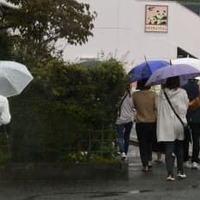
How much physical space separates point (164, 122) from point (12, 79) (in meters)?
2.46

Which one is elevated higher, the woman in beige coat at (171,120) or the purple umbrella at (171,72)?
the purple umbrella at (171,72)

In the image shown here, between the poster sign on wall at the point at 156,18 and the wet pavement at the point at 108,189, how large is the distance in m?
21.0

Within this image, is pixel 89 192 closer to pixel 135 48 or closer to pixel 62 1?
pixel 62 1

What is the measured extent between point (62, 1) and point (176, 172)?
5827 millimetres

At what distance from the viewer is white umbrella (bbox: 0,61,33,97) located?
887cm

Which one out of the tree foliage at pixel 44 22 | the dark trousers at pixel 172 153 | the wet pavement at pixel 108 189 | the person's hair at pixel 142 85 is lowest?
the wet pavement at pixel 108 189

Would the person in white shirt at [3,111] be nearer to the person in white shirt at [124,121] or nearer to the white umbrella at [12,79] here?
the white umbrella at [12,79]

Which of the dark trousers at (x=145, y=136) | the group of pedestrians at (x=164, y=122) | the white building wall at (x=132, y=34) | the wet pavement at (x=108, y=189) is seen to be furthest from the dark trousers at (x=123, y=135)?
the white building wall at (x=132, y=34)

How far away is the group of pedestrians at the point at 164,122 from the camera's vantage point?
966 centimetres

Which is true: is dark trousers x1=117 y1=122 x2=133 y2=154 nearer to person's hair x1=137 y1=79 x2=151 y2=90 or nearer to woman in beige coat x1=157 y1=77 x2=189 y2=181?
person's hair x1=137 y1=79 x2=151 y2=90

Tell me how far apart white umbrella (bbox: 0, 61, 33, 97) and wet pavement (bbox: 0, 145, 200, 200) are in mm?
1405

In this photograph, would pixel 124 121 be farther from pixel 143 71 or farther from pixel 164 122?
pixel 164 122

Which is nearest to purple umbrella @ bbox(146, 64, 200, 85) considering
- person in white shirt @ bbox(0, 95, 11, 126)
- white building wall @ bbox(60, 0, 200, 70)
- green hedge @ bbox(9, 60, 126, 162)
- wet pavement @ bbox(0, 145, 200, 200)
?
green hedge @ bbox(9, 60, 126, 162)

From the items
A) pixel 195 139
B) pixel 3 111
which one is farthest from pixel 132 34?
pixel 3 111
